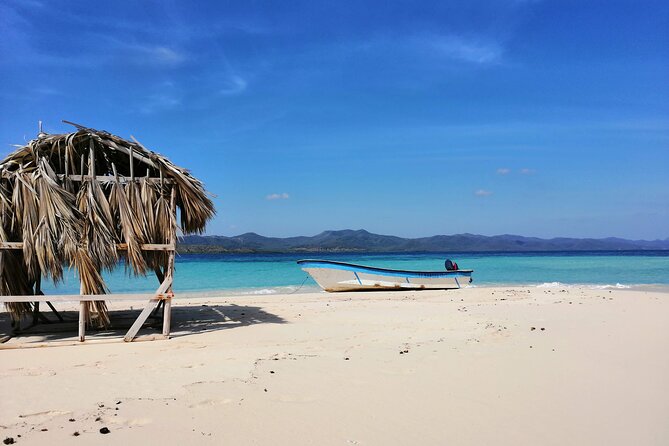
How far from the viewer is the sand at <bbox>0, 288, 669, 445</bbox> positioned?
4.29 meters

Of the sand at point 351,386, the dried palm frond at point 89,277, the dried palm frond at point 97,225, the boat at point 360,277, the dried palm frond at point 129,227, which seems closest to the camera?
the sand at point 351,386

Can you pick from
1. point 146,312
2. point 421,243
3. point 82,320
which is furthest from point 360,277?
point 421,243

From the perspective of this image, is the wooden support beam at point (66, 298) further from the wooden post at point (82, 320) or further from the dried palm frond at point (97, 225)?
the dried palm frond at point (97, 225)

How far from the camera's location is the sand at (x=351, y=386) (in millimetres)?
4285

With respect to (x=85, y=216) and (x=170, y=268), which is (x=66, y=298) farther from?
(x=170, y=268)

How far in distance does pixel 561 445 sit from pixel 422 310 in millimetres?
8786

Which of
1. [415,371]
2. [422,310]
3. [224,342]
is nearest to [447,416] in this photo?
[415,371]

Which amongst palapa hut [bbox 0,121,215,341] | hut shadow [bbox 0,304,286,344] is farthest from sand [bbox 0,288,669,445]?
palapa hut [bbox 0,121,215,341]

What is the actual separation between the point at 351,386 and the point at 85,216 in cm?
549

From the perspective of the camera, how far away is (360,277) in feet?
66.7

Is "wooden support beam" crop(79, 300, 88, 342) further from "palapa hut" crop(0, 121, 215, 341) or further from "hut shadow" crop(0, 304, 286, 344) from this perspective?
"hut shadow" crop(0, 304, 286, 344)

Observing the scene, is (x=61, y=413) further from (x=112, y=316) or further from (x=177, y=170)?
(x=112, y=316)

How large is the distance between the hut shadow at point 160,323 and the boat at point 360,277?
22.8 ft

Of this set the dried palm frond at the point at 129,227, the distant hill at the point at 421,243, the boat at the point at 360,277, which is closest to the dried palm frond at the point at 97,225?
the dried palm frond at the point at 129,227
